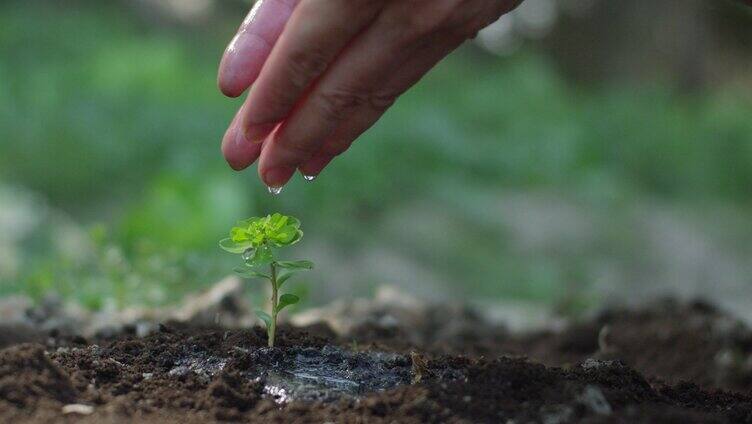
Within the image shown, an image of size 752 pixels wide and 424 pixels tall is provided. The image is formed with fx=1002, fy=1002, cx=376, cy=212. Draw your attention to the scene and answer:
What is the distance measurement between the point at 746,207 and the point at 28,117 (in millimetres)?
5770

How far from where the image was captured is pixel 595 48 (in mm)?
12547

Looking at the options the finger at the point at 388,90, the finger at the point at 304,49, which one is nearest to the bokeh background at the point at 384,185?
the finger at the point at 388,90

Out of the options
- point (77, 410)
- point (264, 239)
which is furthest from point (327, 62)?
point (77, 410)

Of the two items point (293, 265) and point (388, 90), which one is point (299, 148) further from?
point (293, 265)

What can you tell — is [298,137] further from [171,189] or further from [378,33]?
[171,189]

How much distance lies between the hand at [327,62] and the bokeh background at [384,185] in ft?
6.90

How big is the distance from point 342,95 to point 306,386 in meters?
0.62

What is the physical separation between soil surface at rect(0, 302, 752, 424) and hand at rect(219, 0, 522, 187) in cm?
44

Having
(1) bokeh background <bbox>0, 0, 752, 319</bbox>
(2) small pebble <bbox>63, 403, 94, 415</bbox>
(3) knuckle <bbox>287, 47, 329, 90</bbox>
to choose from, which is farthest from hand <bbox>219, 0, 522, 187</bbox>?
(1) bokeh background <bbox>0, 0, 752, 319</bbox>

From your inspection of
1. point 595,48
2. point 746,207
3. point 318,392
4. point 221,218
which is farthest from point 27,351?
point 595,48

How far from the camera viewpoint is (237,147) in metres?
2.28

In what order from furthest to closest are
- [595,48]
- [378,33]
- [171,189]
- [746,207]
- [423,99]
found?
1. [595,48]
2. [423,99]
3. [746,207]
4. [171,189]
5. [378,33]

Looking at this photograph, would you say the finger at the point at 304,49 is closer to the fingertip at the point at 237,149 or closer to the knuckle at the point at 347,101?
the knuckle at the point at 347,101

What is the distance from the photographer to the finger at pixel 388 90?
A: 6.57 feet
